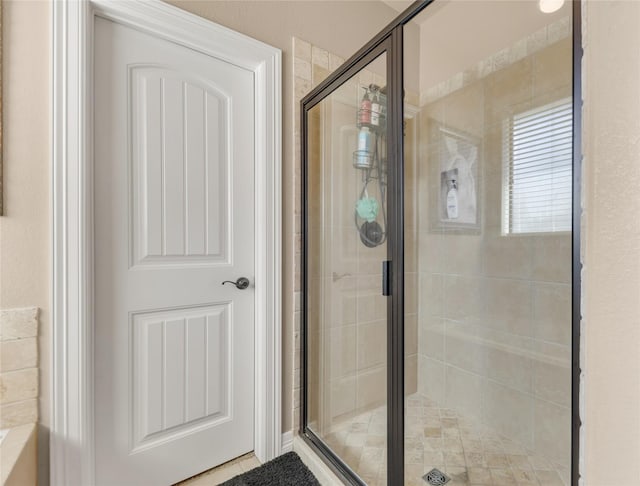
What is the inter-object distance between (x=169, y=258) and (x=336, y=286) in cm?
76

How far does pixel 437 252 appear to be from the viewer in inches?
81.0

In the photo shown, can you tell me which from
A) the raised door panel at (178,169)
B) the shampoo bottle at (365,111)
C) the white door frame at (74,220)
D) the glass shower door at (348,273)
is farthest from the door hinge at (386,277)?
the white door frame at (74,220)

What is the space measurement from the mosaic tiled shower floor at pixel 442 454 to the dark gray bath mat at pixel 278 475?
0.17m

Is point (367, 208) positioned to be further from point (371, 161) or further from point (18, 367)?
point (18, 367)

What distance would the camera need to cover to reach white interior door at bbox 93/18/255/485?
131cm

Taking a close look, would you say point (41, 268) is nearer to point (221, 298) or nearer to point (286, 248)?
point (221, 298)

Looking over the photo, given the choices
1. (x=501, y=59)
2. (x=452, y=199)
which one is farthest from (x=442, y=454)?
(x=501, y=59)

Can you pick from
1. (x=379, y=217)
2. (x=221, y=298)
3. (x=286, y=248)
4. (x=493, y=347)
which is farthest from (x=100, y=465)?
(x=493, y=347)

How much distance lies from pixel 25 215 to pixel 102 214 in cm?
22

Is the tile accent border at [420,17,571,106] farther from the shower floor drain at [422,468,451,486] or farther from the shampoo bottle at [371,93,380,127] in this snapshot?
the shower floor drain at [422,468,451,486]

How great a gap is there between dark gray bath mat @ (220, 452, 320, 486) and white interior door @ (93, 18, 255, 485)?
0.15 m

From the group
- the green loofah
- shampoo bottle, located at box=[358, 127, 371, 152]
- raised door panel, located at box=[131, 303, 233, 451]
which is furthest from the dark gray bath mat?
shampoo bottle, located at box=[358, 127, 371, 152]

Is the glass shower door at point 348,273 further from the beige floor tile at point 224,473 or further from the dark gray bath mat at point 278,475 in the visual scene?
the beige floor tile at point 224,473

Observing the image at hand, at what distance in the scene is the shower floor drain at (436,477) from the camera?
1.40 m
